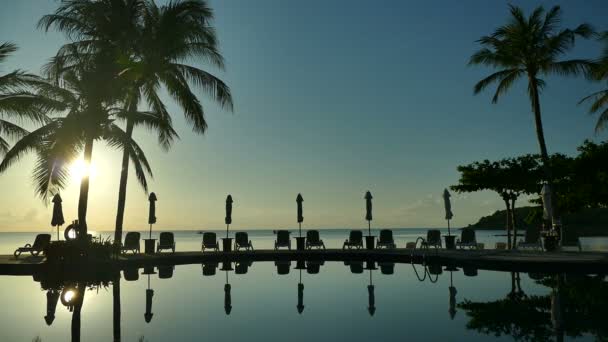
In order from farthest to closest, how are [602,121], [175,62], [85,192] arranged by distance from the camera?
[602,121], [175,62], [85,192]

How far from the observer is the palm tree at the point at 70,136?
12.8m

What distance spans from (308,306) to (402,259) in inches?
304

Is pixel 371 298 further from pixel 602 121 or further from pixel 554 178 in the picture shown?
pixel 554 178

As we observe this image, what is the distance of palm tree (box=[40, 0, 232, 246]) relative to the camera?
13.7 metres

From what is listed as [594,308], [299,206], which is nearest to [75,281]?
[299,206]

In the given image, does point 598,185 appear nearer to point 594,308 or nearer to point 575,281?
point 575,281

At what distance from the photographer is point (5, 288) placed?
1017 cm

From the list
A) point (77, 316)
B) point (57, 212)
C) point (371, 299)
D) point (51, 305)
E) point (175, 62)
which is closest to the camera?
point (77, 316)

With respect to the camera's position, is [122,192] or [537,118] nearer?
[122,192]

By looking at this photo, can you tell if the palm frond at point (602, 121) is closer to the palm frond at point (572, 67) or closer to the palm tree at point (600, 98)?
the palm tree at point (600, 98)

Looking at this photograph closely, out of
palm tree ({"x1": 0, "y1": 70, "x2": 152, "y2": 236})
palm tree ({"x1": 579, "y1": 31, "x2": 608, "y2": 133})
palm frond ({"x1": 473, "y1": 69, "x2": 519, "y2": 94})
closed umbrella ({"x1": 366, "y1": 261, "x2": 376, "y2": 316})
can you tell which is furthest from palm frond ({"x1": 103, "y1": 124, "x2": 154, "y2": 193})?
palm tree ({"x1": 579, "y1": 31, "x2": 608, "y2": 133})

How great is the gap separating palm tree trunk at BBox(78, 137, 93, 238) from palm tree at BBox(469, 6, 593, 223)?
1445 centimetres

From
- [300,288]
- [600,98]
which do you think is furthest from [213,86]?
[600,98]

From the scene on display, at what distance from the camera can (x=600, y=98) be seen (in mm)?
16859
